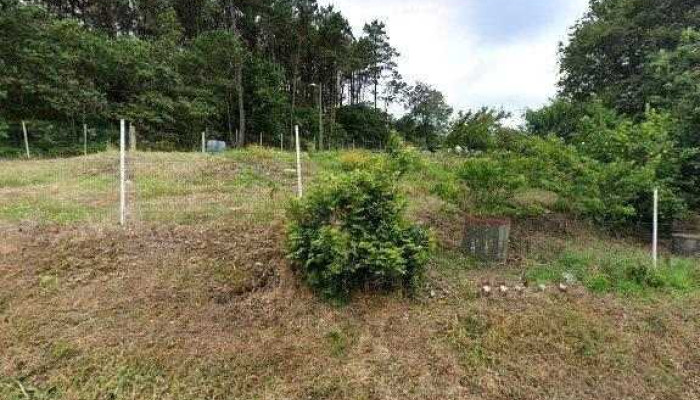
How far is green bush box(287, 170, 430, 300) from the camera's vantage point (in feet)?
10.5

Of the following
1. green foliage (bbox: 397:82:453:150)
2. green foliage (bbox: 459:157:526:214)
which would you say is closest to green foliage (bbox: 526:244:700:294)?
green foliage (bbox: 459:157:526:214)

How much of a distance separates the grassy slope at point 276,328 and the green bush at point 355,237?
185 millimetres

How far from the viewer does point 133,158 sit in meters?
8.83


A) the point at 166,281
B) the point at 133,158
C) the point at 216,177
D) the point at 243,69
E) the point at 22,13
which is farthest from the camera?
the point at 243,69

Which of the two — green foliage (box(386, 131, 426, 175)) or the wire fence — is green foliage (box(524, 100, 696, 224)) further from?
the wire fence

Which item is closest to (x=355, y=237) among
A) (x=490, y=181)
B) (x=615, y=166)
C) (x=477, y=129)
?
(x=490, y=181)

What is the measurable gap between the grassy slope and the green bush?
0.61 ft

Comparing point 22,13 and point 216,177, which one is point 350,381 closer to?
point 216,177

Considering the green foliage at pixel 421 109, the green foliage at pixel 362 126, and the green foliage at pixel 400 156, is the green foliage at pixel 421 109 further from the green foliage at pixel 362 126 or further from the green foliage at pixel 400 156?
the green foliage at pixel 400 156

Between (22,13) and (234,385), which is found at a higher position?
(22,13)

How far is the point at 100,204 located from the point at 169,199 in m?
0.82

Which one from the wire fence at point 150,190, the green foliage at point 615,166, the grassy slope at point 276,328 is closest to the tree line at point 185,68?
the wire fence at point 150,190

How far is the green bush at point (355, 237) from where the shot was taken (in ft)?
10.5

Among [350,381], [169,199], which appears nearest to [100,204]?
[169,199]
